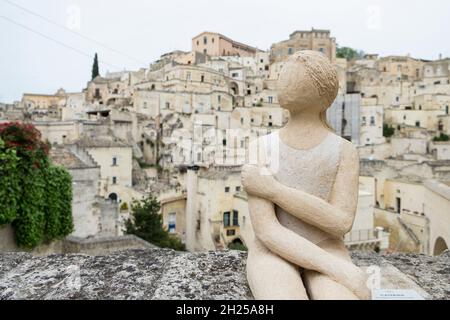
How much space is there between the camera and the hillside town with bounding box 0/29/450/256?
53.2 feet

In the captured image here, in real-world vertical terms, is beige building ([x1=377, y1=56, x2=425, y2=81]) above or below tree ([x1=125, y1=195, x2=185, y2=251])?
above

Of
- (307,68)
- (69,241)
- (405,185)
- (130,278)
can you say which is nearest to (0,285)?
(130,278)

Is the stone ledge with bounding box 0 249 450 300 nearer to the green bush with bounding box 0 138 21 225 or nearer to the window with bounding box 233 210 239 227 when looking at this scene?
the green bush with bounding box 0 138 21 225

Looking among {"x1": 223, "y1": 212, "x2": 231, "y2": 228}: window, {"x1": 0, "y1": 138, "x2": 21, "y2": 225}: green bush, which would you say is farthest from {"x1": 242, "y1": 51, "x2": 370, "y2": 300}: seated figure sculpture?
{"x1": 223, "y1": 212, "x2": 231, "y2": 228}: window

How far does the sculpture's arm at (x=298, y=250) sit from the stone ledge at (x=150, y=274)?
1.47ft

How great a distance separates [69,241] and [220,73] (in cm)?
4164

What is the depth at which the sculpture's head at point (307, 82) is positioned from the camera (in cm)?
249

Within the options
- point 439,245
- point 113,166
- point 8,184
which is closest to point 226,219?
point 113,166

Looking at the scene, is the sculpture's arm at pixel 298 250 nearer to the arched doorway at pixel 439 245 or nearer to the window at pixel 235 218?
the arched doorway at pixel 439 245

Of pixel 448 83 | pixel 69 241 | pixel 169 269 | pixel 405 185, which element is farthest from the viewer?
pixel 448 83

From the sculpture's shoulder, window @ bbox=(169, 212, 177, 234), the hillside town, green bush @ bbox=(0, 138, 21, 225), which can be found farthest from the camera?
window @ bbox=(169, 212, 177, 234)

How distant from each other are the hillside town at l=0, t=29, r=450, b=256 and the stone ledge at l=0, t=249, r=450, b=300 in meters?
1.00

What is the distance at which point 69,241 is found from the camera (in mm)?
10453
